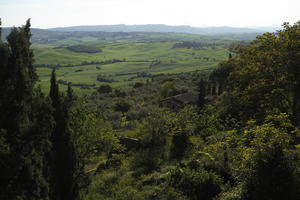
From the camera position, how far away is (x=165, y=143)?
22547 mm

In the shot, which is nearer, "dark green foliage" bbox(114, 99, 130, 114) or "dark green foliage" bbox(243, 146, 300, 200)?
"dark green foliage" bbox(243, 146, 300, 200)

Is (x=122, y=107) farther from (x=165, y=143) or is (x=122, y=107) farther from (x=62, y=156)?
(x=62, y=156)

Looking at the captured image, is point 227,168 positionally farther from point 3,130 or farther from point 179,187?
point 3,130

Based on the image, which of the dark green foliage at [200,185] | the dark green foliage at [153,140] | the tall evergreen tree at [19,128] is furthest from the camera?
the dark green foliage at [153,140]

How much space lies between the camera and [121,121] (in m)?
39.8

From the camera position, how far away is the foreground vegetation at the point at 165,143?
33.6 feet

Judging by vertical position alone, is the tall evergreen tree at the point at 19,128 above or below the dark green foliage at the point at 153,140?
above

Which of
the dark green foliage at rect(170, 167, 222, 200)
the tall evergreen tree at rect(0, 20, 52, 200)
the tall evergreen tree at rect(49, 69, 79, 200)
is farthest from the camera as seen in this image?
the dark green foliage at rect(170, 167, 222, 200)

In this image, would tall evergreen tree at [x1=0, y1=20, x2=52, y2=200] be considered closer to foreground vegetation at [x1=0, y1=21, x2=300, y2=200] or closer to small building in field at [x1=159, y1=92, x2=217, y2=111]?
foreground vegetation at [x1=0, y1=21, x2=300, y2=200]

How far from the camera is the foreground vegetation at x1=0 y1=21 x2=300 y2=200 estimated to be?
33.6 feet

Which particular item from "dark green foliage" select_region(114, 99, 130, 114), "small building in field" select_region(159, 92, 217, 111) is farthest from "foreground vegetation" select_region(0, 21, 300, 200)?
"dark green foliage" select_region(114, 99, 130, 114)

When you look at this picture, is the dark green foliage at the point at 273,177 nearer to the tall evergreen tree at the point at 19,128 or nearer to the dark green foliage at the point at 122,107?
the tall evergreen tree at the point at 19,128

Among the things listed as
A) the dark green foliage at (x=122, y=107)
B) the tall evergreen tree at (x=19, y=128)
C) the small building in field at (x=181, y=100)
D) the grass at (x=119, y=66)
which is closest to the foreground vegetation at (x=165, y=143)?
the tall evergreen tree at (x=19, y=128)

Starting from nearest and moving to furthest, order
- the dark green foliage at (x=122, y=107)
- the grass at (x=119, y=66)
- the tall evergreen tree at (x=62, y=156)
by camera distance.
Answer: the tall evergreen tree at (x=62, y=156), the dark green foliage at (x=122, y=107), the grass at (x=119, y=66)
